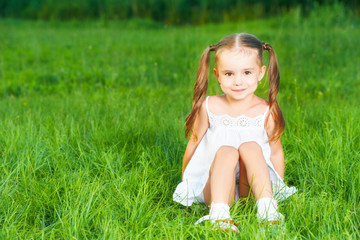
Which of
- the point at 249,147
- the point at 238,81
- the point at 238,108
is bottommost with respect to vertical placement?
the point at 249,147

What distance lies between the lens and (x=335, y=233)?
1.85m

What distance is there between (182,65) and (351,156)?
3.37 metres

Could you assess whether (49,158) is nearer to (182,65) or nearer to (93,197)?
(93,197)

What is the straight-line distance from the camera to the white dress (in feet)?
6.93

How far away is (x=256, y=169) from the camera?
2.02 meters

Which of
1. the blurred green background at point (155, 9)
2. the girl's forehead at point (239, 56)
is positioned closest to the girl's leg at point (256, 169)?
the girl's forehead at point (239, 56)

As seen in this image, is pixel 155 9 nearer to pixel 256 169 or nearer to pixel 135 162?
pixel 135 162

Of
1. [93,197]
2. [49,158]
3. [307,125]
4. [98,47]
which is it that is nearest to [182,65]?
[98,47]

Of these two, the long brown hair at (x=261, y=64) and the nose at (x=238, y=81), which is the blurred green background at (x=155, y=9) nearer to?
the long brown hair at (x=261, y=64)

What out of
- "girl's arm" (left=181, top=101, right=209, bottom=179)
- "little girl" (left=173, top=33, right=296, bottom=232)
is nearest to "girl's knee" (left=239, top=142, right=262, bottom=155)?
"little girl" (left=173, top=33, right=296, bottom=232)

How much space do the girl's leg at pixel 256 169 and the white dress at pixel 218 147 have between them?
0.26 ft

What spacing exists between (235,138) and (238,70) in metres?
0.33

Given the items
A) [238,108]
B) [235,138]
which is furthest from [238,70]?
[235,138]

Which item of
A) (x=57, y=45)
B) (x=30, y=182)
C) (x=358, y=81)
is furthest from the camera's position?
(x=57, y=45)
